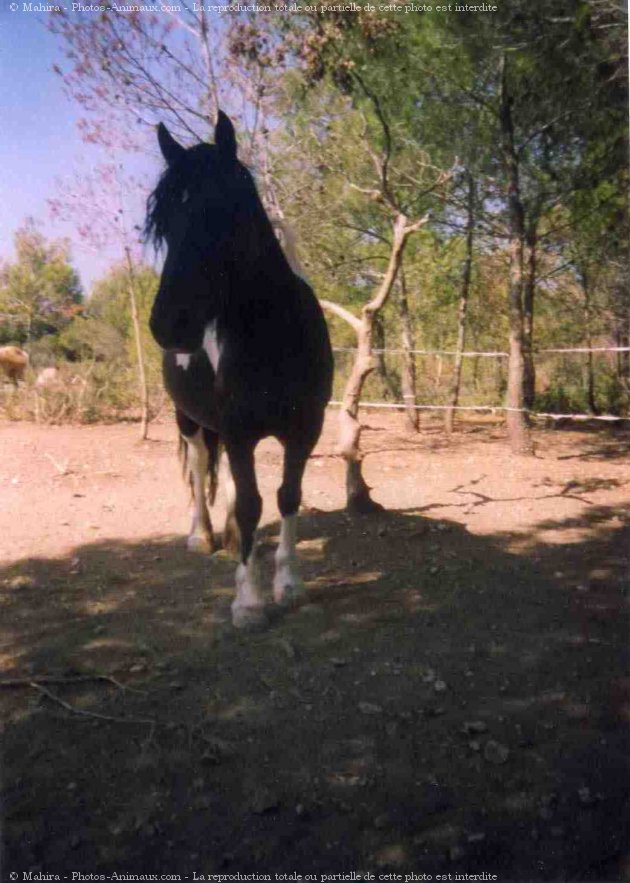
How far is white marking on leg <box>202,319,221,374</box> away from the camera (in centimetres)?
319

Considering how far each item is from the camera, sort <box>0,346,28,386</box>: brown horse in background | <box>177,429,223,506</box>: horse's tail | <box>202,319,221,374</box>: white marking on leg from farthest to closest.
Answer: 1. <box>0,346,28,386</box>: brown horse in background
2. <box>177,429,223,506</box>: horse's tail
3. <box>202,319,221,374</box>: white marking on leg

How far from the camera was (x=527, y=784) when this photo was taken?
2082mm

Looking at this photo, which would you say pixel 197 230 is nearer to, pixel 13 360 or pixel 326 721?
pixel 326 721

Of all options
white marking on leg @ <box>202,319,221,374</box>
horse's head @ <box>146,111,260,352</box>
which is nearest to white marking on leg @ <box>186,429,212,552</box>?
white marking on leg @ <box>202,319,221,374</box>

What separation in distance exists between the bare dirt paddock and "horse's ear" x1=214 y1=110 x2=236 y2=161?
2.03 meters

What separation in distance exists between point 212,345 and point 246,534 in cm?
90

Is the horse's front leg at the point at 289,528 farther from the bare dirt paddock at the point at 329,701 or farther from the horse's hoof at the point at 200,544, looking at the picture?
the horse's hoof at the point at 200,544

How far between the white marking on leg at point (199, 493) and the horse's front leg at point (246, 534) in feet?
3.79

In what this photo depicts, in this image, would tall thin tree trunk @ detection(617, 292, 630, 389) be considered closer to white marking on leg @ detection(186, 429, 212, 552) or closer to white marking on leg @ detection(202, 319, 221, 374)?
white marking on leg @ detection(186, 429, 212, 552)

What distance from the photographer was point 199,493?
15.3ft

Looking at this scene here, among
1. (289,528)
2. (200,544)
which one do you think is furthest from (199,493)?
(289,528)

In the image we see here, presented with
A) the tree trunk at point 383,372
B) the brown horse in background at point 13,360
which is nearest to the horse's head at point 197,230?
the brown horse in background at point 13,360

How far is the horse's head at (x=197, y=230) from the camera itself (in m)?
2.74

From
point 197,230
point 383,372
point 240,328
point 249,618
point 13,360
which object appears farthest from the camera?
point 383,372
